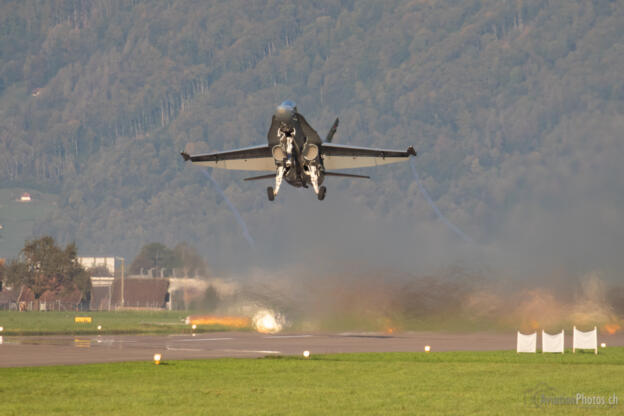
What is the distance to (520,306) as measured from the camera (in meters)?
84.9

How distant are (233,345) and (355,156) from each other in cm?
1805

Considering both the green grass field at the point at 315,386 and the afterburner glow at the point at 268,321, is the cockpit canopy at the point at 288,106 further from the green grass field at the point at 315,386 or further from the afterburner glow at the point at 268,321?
the afterburner glow at the point at 268,321

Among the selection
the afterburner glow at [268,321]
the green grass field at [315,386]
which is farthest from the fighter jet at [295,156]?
the afterburner glow at [268,321]

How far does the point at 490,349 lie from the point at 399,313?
71.4 feet

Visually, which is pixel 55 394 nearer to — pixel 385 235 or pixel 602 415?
pixel 602 415

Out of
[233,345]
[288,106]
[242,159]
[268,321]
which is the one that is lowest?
[233,345]

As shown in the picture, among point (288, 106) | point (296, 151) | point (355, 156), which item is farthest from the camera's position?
point (355, 156)

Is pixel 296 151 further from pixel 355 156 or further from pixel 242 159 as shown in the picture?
pixel 242 159

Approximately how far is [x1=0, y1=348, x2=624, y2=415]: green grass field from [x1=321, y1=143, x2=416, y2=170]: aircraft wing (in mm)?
11963

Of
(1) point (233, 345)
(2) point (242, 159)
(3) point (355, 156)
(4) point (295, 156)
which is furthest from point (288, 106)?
(1) point (233, 345)

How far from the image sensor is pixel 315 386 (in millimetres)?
41312

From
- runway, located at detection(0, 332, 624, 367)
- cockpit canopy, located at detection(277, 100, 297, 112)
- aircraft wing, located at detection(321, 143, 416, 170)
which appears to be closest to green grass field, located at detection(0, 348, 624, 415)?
runway, located at detection(0, 332, 624, 367)

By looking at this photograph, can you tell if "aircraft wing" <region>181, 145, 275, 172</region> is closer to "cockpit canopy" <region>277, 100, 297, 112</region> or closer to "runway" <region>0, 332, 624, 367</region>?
"cockpit canopy" <region>277, 100, 297, 112</region>

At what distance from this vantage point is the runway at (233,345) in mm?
56500
